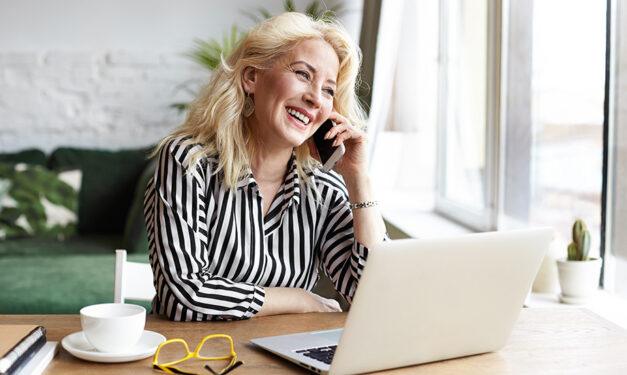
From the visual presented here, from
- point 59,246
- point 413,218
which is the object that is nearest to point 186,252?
point 413,218

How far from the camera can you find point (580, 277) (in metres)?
2.11

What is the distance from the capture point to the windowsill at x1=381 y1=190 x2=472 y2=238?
3231 millimetres

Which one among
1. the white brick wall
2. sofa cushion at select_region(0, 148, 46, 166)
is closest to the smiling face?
sofa cushion at select_region(0, 148, 46, 166)

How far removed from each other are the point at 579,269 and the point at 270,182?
804 mm

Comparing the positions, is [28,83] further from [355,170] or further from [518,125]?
[355,170]

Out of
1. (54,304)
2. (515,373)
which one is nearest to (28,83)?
(54,304)

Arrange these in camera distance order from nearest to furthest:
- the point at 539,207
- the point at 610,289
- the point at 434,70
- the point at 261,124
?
the point at 261,124 → the point at 610,289 → the point at 539,207 → the point at 434,70

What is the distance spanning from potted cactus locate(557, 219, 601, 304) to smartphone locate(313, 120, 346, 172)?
2.07 ft

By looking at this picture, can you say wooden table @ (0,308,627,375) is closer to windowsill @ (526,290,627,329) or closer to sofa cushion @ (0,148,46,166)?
windowsill @ (526,290,627,329)

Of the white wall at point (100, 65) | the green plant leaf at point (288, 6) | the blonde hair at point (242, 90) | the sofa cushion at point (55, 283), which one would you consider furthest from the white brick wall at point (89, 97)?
the blonde hair at point (242, 90)

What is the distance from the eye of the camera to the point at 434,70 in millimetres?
3838

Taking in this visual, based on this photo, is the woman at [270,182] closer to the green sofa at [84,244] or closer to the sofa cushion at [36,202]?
the green sofa at [84,244]

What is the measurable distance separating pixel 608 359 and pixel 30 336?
2.98 feet

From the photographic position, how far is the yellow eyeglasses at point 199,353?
1.27 m
